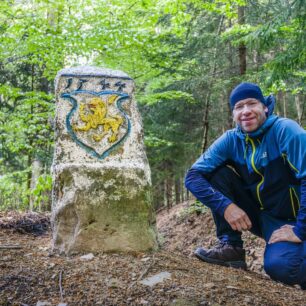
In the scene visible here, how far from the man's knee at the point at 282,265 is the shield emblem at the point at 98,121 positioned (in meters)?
1.89

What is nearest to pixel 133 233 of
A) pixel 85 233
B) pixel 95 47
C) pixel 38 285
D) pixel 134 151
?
pixel 85 233

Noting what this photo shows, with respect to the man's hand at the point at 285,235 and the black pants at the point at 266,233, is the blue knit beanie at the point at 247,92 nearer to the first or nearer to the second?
the black pants at the point at 266,233

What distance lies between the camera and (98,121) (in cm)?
388

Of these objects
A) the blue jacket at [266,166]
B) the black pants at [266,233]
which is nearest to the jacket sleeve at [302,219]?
the blue jacket at [266,166]

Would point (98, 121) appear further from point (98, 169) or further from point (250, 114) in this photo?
point (250, 114)

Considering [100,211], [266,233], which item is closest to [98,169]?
[100,211]

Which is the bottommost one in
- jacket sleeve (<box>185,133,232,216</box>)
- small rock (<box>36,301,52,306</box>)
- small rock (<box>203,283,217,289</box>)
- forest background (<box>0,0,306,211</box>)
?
small rock (<box>203,283,217,289</box>)

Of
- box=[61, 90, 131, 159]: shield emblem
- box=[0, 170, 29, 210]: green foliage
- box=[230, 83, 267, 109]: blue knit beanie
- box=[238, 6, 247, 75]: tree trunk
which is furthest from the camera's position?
box=[238, 6, 247, 75]: tree trunk

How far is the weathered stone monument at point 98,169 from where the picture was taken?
343 cm

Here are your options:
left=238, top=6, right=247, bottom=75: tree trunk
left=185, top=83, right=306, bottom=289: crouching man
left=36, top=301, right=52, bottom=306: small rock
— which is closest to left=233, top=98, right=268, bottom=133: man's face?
left=185, top=83, right=306, bottom=289: crouching man

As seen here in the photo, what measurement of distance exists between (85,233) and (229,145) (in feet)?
5.49

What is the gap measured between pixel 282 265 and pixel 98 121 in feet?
7.67

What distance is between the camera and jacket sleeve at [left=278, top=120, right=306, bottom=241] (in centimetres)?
298

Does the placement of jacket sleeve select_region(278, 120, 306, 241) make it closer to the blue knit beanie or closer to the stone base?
the blue knit beanie
